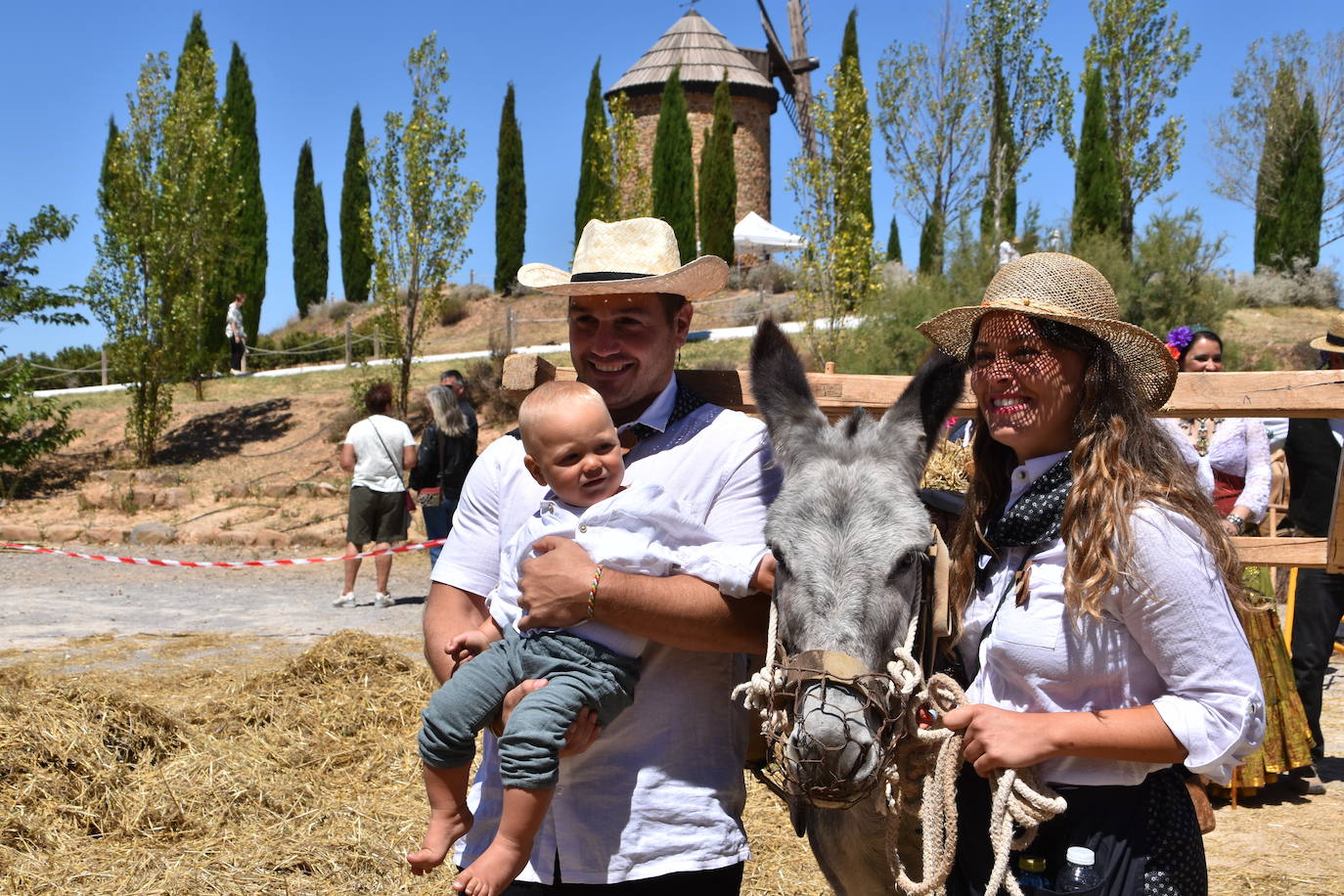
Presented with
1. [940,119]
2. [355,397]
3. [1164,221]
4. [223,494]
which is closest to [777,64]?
[940,119]

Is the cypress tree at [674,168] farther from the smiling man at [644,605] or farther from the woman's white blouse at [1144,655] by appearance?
the woman's white blouse at [1144,655]

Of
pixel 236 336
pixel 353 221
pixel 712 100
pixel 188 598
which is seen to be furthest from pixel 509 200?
pixel 188 598

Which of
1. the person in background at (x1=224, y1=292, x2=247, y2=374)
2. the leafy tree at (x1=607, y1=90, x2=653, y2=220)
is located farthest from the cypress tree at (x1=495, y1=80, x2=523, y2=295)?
the leafy tree at (x1=607, y1=90, x2=653, y2=220)

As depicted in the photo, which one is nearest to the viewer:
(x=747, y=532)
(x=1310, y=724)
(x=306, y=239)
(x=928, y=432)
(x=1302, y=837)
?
(x=747, y=532)

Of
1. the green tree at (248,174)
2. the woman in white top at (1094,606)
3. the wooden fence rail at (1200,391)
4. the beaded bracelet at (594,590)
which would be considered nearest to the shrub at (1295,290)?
the wooden fence rail at (1200,391)

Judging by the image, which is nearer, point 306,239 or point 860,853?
point 860,853

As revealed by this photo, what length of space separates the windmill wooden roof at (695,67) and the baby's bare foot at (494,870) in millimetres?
41937

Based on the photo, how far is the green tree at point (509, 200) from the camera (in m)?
39.3

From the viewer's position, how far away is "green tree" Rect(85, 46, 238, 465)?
22.0 m

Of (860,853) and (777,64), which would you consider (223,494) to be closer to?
(860,853)

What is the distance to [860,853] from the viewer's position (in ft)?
9.00

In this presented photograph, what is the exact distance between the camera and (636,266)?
8.76 feet

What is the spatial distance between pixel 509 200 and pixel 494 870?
39.0 metres

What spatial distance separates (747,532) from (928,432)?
0.54 meters
